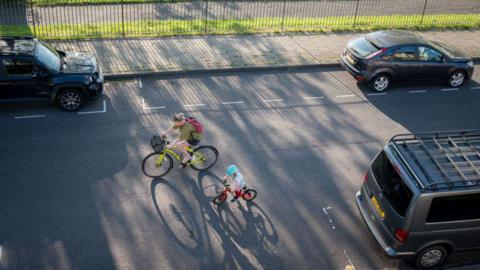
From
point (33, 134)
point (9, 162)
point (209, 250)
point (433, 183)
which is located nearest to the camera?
point (433, 183)

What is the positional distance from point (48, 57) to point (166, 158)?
450 centimetres

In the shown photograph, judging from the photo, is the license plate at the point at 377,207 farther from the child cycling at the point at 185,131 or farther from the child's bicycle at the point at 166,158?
the child cycling at the point at 185,131

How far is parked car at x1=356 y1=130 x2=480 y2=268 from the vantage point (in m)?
7.78

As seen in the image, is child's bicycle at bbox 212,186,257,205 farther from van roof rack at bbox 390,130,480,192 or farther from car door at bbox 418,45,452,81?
car door at bbox 418,45,452,81

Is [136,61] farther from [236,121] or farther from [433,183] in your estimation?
[433,183]

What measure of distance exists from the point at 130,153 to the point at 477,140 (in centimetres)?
703

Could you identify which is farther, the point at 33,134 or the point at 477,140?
the point at 33,134

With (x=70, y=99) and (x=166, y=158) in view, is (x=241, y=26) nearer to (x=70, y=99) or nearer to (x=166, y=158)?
(x=70, y=99)

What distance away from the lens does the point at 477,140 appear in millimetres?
8945

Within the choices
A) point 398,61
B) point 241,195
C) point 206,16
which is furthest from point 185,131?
point 206,16

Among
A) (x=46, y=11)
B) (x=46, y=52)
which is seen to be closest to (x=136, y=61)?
(x=46, y=52)

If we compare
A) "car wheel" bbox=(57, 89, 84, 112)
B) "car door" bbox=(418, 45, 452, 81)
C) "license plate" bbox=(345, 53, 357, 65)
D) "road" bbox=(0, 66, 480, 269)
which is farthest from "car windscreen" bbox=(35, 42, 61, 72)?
"car door" bbox=(418, 45, 452, 81)

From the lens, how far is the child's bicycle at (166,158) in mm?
10078

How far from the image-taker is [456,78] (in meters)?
15.4
